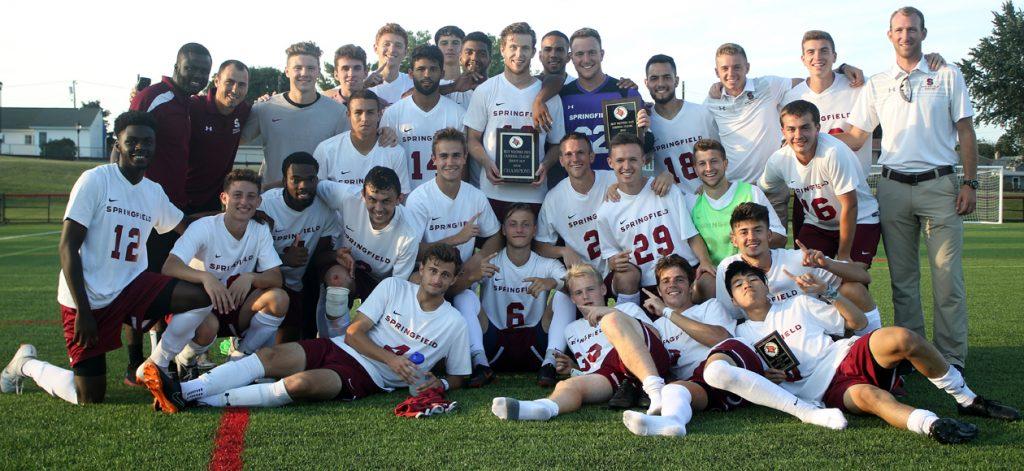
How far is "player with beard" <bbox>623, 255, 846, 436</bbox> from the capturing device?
406 cm

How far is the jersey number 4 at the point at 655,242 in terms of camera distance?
598cm

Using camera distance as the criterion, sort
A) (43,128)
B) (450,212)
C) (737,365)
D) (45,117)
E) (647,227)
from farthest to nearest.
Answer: (45,117) < (43,128) < (450,212) < (647,227) < (737,365)

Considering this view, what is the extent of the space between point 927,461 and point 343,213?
4130 mm

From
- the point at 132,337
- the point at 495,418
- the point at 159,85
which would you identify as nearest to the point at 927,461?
the point at 495,418

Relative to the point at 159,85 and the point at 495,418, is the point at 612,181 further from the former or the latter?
the point at 159,85

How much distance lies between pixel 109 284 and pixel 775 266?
4.16 metres

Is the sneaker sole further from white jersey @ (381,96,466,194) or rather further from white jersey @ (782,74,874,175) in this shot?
white jersey @ (782,74,874,175)

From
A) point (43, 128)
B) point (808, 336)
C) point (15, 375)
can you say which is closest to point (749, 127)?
point (808, 336)

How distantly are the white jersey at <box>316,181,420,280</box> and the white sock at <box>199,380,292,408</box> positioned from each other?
1432mm

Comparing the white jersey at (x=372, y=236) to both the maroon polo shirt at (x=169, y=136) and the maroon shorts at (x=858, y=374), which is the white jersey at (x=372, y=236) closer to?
the maroon polo shirt at (x=169, y=136)

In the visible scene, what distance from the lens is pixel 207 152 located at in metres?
6.55

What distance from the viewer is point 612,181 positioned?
6449 mm

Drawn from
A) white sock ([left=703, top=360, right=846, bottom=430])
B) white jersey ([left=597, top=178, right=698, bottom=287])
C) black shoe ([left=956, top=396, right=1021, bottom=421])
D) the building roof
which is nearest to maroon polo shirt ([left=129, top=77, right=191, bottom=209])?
white jersey ([left=597, top=178, right=698, bottom=287])

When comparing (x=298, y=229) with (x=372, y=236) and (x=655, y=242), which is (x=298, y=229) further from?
(x=655, y=242)
